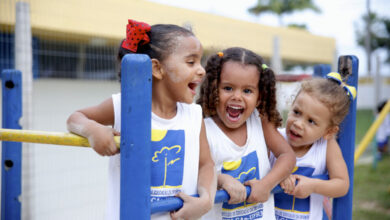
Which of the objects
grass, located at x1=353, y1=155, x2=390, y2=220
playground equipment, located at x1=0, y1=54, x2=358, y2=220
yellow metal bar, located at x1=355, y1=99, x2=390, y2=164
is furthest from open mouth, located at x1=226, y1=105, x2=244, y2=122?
grass, located at x1=353, y1=155, x2=390, y2=220

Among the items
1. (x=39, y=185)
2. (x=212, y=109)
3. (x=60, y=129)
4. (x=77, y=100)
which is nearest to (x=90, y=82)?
(x=77, y=100)

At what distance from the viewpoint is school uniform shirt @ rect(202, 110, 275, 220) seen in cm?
158

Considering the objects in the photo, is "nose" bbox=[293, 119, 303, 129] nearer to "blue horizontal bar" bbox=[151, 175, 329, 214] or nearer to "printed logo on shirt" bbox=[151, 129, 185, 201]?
"blue horizontal bar" bbox=[151, 175, 329, 214]

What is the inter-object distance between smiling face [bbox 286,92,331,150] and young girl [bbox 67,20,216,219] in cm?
51

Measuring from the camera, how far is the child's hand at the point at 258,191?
1.45 m

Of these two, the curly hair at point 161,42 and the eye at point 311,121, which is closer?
the curly hair at point 161,42

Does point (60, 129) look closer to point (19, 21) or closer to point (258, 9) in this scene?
point (19, 21)

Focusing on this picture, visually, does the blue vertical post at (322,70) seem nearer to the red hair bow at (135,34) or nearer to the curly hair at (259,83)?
the curly hair at (259,83)

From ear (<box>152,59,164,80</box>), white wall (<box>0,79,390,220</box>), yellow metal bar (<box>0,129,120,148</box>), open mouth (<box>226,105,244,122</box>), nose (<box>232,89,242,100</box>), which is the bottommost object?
white wall (<box>0,79,390,220</box>)

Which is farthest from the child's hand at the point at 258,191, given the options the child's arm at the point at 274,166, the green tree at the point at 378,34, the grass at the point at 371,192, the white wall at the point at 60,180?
the green tree at the point at 378,34

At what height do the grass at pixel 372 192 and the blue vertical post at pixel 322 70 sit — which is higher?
the blue vertical post at pixel 322 70

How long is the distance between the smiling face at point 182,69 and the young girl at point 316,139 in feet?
2.02

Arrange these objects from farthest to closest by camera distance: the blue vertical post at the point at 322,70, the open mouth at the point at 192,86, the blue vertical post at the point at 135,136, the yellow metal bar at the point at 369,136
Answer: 1. the yellow metal bar at the point at 369,136
2. the blue vertical post at the point at 322,70
3. the open mouth at the point at 192,86
4. the blue vertical post at the point at 135,136

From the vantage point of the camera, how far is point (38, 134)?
1239 millimetres
